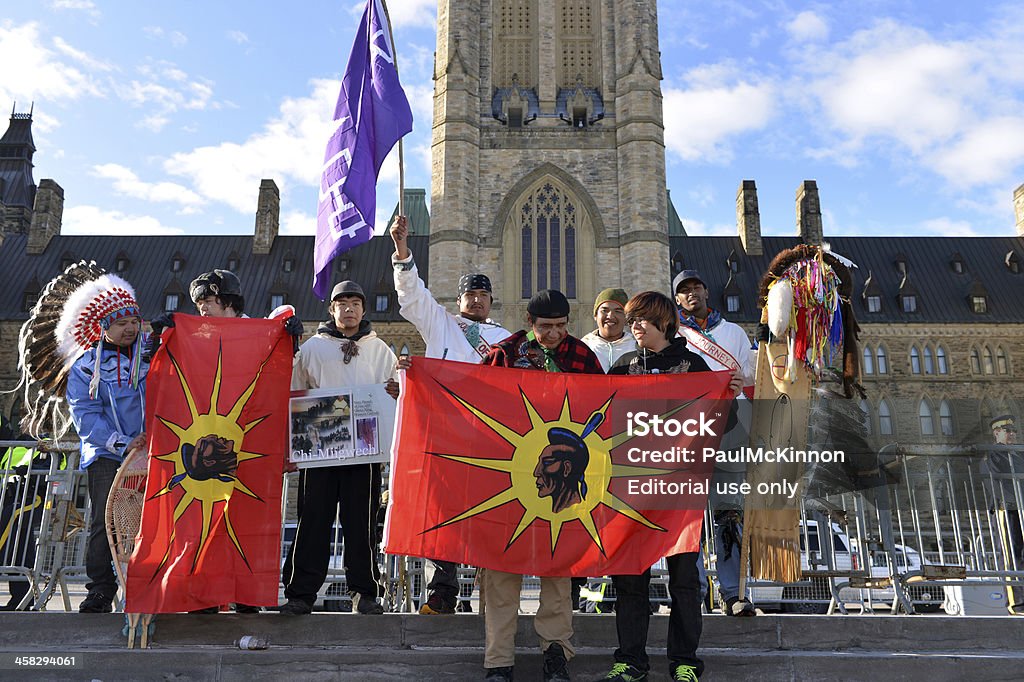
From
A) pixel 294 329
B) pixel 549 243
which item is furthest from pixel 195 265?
pixel 294 329

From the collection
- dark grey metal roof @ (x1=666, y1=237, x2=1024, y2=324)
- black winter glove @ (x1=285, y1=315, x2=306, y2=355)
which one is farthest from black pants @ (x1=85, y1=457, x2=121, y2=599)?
dark grey metal roof @ (x1=666, y1=237, x2=1024, y2=324)

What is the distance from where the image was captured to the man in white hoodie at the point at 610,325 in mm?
5102

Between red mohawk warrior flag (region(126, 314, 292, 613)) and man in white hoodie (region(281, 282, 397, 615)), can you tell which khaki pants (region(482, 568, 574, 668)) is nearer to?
man in white hoodie (region(281, 282, 397, 615))

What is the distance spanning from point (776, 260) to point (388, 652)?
3.15 m

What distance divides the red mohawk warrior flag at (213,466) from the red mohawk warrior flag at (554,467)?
36.4 inches

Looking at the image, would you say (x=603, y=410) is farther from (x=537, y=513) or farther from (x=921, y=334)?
(x=921, y=334)

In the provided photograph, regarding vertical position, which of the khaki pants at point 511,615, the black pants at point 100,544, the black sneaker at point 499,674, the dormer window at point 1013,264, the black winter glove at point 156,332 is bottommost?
the black sneaker at point 499,674

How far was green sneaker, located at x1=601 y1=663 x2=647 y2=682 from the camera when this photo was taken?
3695 millimetres

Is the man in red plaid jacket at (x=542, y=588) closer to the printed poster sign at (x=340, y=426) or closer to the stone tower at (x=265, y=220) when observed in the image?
the printed poster sign at (x=340, y=426)

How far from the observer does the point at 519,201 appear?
91.8ft

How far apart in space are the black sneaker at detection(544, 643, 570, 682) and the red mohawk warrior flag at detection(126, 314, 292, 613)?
5.60ft

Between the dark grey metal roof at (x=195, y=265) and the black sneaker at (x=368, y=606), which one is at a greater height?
the dark grey metal roof at (x=195, y=265)

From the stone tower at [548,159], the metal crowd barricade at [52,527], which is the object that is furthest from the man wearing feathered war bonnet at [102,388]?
the stone tower at [548,159]

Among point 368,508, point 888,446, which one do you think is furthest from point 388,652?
point 888,446
